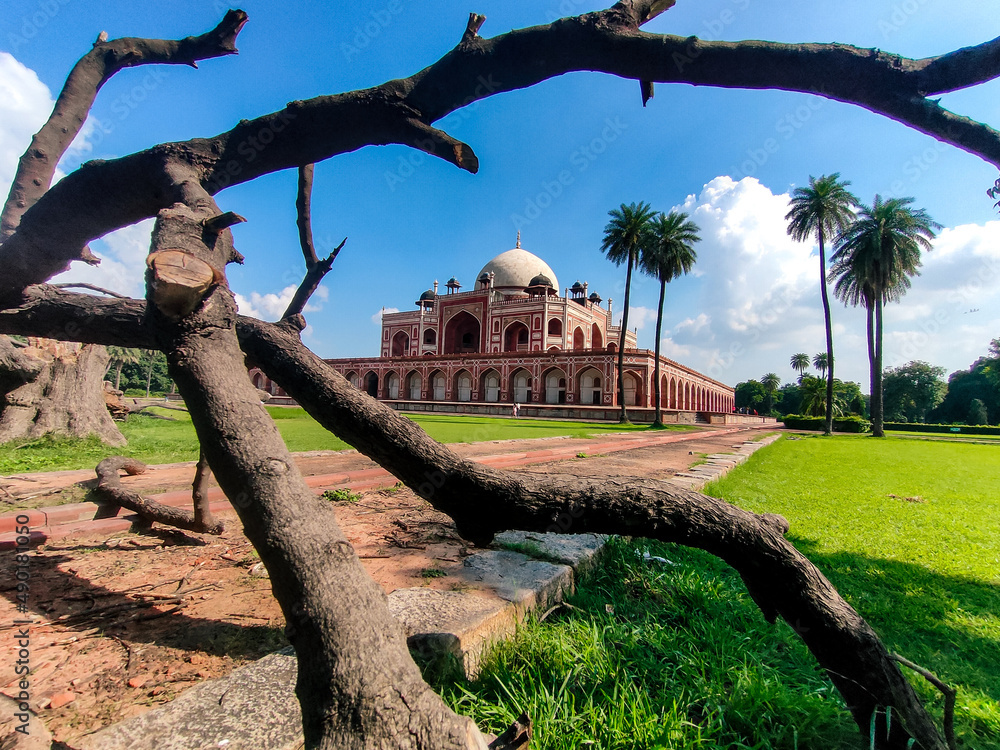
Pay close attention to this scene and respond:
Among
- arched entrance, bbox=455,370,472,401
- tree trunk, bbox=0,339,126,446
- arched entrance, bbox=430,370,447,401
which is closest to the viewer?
tree trunk, bbox=0,339,126,446

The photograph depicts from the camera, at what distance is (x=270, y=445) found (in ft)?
4.36

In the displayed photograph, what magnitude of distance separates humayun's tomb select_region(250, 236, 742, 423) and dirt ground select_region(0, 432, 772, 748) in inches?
983

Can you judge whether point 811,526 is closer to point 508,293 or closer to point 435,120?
point 435,120

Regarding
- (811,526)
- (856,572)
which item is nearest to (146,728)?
(856,572)

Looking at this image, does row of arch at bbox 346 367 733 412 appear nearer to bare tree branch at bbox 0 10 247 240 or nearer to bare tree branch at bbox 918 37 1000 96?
bare tree branch at bbox 0 10 247 240

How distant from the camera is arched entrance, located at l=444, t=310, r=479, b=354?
147 feet

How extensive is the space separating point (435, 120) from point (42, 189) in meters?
2.58

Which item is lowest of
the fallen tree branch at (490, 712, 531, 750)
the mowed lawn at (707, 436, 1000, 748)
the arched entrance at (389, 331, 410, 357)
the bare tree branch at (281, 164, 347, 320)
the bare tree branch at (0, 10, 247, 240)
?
the mowed lawn at (707, 436, 1000, 748)

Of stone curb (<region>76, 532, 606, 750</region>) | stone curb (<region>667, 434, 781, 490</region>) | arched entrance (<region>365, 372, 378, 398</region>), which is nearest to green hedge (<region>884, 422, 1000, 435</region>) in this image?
stone curb (<region>667, 434, 781, 490</region>)

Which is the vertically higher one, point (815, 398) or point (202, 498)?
point (815, 398)

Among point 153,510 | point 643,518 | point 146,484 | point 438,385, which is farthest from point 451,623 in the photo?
point 438,385

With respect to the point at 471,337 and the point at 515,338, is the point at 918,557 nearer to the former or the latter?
the point at 515,338

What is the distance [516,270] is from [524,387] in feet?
49.1

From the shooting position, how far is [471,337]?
47156mm
